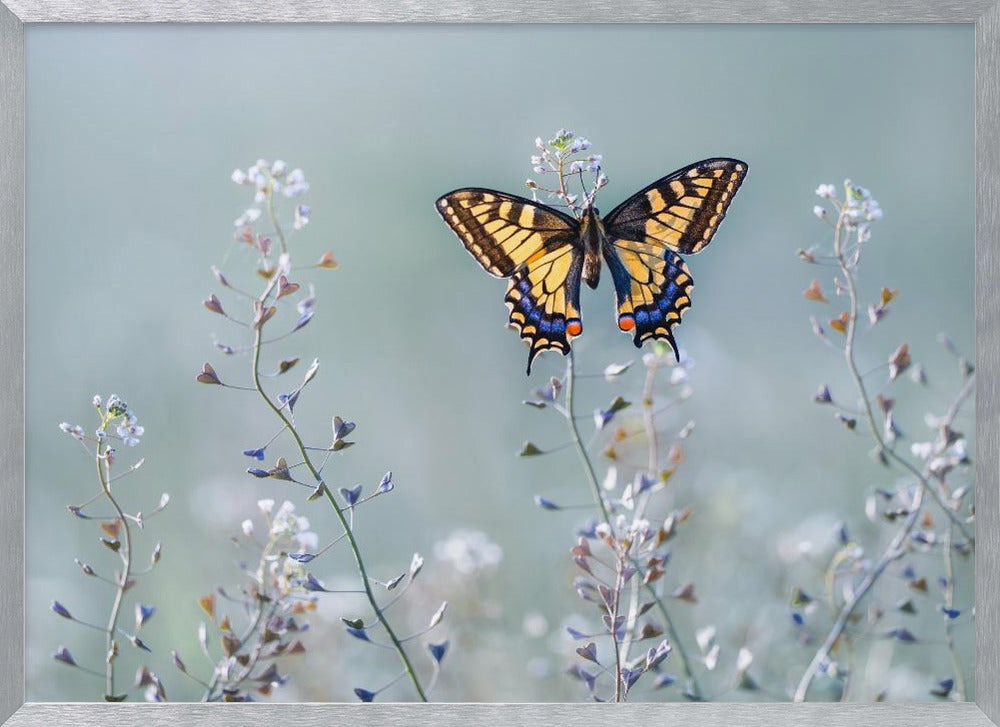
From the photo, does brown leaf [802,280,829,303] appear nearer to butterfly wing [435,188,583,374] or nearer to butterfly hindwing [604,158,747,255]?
butterfly hindwing [604,158,747,255]

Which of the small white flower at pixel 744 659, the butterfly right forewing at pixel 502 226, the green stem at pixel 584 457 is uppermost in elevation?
the butterfly right forewing at pixel 502 226

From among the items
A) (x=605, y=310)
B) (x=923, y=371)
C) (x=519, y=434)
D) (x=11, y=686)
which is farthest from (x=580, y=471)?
(x=11, y=686)

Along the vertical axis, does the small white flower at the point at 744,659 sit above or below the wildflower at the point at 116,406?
below

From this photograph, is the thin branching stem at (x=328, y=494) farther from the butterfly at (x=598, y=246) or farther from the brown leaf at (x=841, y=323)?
the brown leaf at (x=841, y=323)

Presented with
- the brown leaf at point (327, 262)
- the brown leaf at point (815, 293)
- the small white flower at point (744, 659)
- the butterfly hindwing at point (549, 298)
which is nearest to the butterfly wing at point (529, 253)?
the butterfly hindwing at point (549, 298)

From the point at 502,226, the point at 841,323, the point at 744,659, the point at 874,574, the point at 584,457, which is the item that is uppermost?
the point at 502,226

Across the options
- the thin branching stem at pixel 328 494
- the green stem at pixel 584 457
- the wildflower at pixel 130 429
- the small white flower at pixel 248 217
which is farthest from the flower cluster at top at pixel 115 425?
the green stem at pixel 584 457

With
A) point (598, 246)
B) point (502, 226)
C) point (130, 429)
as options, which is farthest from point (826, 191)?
point (130, 429)

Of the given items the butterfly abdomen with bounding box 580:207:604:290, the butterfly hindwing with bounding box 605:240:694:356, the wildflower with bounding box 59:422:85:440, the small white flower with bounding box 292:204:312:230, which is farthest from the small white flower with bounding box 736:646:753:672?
the wildflower with bounding box 59:422:85:440

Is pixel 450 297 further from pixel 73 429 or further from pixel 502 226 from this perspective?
pixel 73 429
